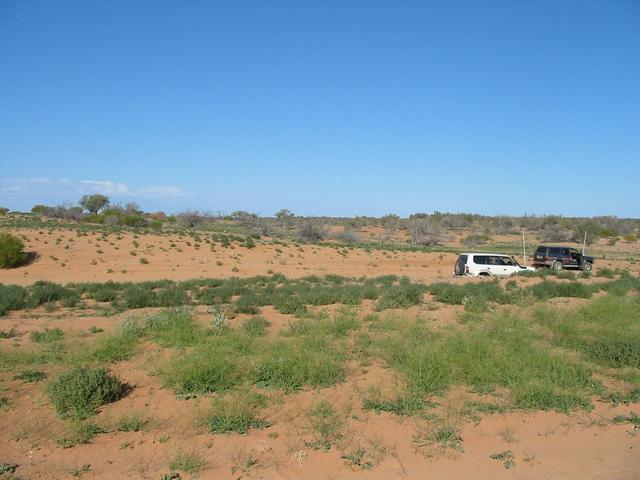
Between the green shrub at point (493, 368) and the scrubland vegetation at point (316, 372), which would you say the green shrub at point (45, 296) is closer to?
the scrubland vegetation at point (316, 372)

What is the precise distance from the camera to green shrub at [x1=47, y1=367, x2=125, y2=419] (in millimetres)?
7043

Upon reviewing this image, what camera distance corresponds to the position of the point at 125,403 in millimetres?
7531

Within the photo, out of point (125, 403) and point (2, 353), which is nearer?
point (125, 403)

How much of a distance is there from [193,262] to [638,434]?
1332 inches

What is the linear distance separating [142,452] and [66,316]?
33.8ft

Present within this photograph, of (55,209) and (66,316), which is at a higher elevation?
(55,209)

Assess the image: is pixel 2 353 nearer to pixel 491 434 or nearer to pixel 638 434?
pixel 491 434

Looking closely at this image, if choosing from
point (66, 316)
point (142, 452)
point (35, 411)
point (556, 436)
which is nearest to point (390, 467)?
point (556, 436)

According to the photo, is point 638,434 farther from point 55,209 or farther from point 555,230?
point 55,209

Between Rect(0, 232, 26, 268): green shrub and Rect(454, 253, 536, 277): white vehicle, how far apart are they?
28.7 metres

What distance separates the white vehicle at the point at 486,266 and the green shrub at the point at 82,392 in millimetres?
21012

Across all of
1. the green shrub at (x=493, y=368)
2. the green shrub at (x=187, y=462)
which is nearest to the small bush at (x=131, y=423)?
the green shrub at (x=187, y=462)

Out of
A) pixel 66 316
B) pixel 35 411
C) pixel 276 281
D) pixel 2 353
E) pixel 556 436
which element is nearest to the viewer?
pixel 556 436

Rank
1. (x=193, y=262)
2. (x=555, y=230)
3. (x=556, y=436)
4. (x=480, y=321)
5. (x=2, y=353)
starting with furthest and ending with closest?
1. (x=555, y=230)
2. (x=193, y=262)
3. (x=480, y=321)
4. (x=2, y=353)
5. (x=556, y=436)
